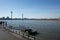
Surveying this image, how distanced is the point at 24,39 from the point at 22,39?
302 millimetres

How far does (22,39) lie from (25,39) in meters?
0.46

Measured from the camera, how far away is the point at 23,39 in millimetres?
19469

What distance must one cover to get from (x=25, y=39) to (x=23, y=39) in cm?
31

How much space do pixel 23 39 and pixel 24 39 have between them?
0.50ft

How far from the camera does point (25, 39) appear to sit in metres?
19.5

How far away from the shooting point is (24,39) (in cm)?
1950

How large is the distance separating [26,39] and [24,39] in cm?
31

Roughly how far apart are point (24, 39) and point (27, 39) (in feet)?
1.51

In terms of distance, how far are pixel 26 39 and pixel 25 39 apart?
15 centimetres

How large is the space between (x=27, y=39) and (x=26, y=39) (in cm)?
15

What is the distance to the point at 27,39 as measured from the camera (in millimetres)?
19594

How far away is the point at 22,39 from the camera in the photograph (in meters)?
19.5
